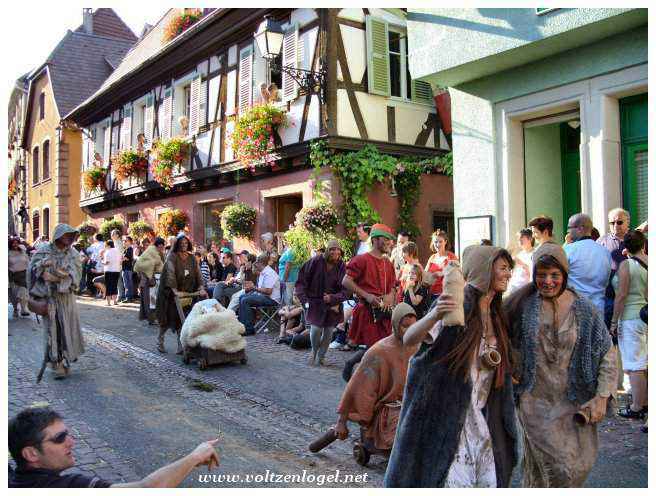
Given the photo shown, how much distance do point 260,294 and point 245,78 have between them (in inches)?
250

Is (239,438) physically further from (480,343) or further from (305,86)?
(305,86)

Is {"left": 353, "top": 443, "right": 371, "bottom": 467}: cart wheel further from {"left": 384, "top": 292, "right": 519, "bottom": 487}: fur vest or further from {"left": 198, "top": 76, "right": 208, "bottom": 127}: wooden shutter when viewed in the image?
{"left": 198, "top": 76, "right": 208, "bottom": 127}: wooden shutter

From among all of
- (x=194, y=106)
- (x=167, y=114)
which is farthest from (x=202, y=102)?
(x=167, y=114)

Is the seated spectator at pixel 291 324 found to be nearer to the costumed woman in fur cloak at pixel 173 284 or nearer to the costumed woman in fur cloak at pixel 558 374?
the costumed woman in fur cloak at pixel 173 284

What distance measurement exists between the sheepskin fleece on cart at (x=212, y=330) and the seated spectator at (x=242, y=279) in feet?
9.65

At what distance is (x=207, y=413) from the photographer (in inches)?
249

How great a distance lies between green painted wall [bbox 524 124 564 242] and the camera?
980 cm

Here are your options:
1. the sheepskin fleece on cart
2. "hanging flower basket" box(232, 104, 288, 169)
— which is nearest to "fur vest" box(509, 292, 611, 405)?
the sheepskin fleece on cart

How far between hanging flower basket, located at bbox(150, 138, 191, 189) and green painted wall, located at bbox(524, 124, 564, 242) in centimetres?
1078

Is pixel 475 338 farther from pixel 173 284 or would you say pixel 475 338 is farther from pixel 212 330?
pixel 173 284

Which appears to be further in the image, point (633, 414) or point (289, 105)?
point (289, 105)

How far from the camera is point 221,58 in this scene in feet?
55.8

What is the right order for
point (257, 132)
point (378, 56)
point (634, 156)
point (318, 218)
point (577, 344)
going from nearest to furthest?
point (577, 344), point (634, 156), point (318, 218), point (378, 56), point (257, 132)

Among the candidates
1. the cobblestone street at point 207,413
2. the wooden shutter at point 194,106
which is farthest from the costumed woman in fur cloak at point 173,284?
the wooden shutter at point 194,106
